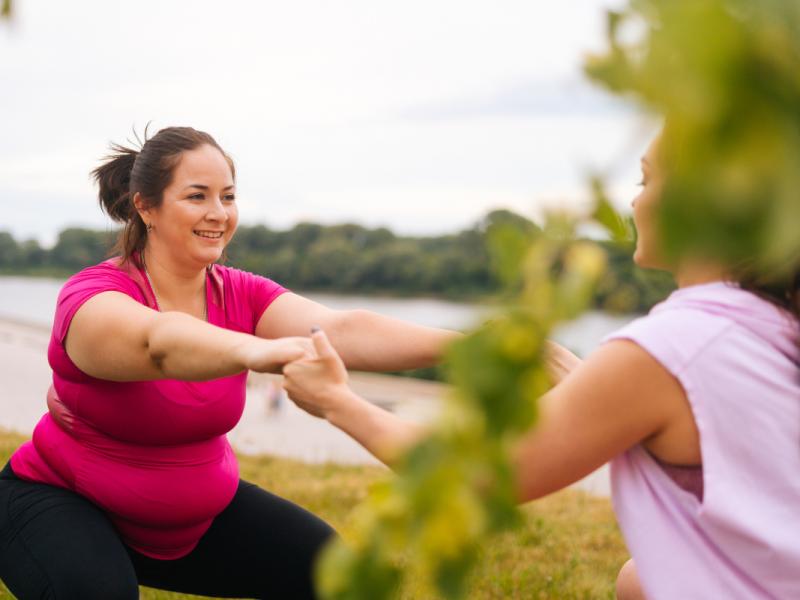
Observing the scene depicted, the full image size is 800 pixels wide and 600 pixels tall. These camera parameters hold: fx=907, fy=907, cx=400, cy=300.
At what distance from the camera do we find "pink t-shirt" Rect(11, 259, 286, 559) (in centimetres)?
324

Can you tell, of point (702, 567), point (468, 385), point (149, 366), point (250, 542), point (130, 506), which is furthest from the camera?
point (250, 542)

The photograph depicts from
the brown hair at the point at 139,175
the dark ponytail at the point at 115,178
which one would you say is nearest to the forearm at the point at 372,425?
the brown hair at the point at 139,175

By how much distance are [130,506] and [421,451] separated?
8.89 ft

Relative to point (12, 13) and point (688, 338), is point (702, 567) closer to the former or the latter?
point (688, 338)

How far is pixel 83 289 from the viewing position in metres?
3.10

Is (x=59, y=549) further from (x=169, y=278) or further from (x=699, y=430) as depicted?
(x=699, y=430)

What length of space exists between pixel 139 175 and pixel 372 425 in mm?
1940

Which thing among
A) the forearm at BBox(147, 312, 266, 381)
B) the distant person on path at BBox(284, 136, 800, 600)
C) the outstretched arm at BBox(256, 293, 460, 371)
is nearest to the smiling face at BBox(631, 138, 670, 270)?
the distant person on path at BBox(284, 136, 800, 600)

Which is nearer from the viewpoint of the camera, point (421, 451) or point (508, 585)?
point (421, 451)

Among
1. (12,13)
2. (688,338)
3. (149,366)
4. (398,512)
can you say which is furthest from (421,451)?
(149,366)

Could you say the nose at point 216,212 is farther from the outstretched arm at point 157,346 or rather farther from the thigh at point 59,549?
the thigh at point 59,549

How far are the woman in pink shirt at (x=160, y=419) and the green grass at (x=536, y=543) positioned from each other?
2.72 ft

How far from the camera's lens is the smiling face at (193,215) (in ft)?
11.5

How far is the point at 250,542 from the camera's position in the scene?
11.8ft
